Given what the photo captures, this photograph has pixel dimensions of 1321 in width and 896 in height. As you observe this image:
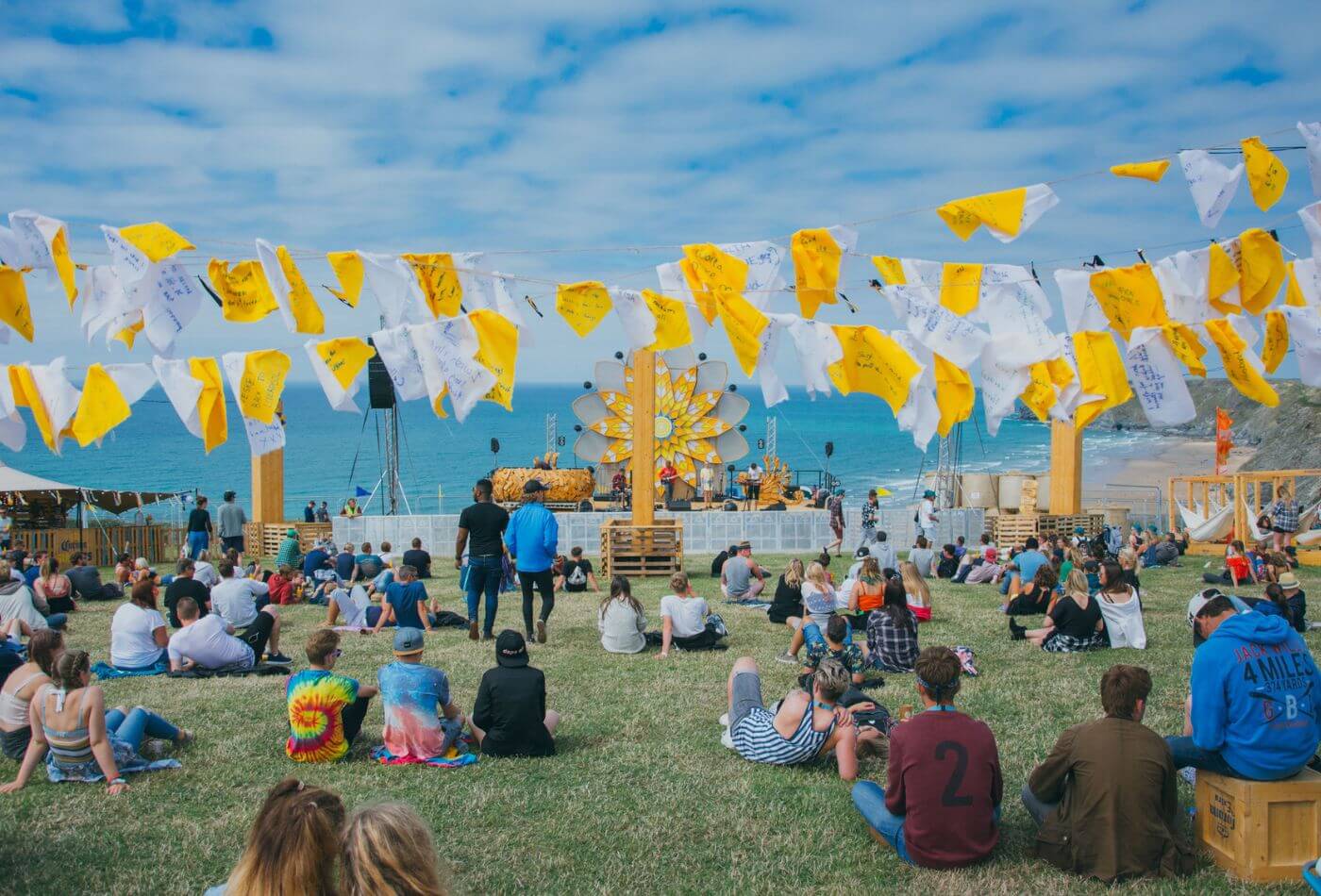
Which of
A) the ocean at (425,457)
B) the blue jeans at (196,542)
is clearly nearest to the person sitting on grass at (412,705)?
the blue jeans at (196,542)

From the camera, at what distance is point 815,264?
26.1 feet

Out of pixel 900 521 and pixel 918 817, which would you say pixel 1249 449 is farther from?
pixel 918 817

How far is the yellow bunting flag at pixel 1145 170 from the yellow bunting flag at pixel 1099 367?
116 cm

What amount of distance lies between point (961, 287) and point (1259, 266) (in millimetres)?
1941

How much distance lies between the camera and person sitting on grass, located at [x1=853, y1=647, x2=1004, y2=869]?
15.5ft

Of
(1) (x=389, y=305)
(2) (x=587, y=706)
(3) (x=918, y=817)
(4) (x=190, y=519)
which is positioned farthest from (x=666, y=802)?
(4) (x=190, y=519)

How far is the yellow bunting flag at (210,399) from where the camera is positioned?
717cm

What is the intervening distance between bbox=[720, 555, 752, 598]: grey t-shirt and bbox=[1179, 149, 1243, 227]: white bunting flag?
780cm

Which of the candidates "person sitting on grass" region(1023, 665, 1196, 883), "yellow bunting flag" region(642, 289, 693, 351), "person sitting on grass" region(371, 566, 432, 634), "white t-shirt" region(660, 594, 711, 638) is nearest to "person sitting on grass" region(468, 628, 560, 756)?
"yellow bunting flag" region(642, 289, 693, 351)

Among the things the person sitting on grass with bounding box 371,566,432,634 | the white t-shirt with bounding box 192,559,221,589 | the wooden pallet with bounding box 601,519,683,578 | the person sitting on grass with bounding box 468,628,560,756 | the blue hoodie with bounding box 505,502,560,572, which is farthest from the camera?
the wooden pallet with bounding box 601,519,683,578

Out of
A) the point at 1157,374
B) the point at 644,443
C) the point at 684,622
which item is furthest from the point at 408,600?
the point at 1157,374

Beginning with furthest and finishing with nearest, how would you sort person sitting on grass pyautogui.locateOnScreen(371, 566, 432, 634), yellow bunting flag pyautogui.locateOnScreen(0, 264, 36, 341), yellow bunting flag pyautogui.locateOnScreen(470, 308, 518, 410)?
1. person sitting on grass pyautogui.locateOnScreen(371, 566, 432, 634)
2. yellow bunting flag pyautogui.locateOnScreen(470, 308, 518, 410)
3. yellow bunting flag pyautogui.locateOnScreen(0, 264, 36, 341)

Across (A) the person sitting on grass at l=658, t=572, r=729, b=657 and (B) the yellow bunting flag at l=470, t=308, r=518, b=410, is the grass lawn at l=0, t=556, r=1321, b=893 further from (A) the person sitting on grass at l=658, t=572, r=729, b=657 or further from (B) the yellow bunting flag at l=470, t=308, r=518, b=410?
(B) the yellow bunting flag at l=470, t=308, r=518, b=410

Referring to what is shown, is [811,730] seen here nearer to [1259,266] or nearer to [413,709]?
[413,709]
